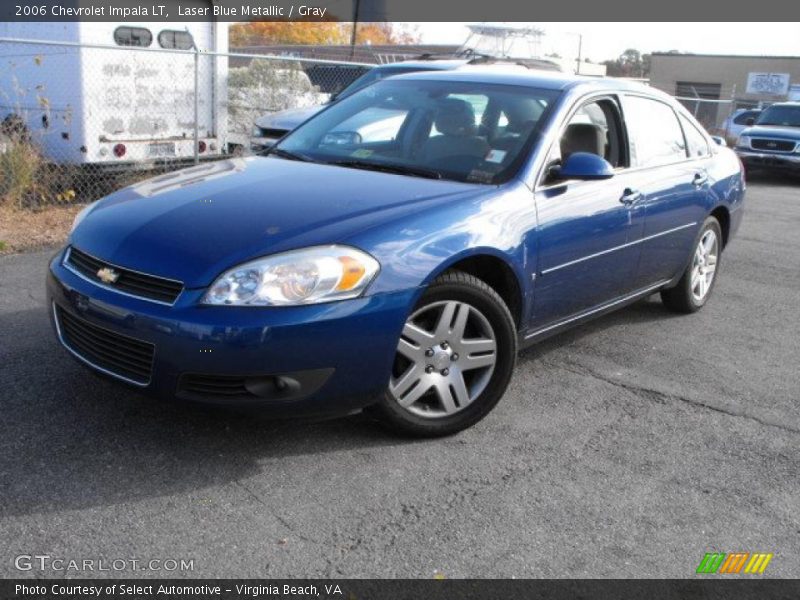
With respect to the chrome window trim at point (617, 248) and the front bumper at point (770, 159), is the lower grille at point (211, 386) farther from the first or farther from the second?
the front bumper at point (770, 159)

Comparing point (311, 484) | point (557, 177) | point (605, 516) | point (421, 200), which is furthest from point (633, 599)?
point (557, 177)

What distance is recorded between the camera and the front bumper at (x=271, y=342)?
3217 mm

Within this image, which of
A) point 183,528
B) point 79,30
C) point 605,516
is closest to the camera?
point 183,528

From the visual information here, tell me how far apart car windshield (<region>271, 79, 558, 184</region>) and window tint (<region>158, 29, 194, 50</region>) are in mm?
6079

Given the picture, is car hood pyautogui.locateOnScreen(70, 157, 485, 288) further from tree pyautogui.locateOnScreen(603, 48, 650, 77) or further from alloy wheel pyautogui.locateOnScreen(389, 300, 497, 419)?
tree pyautogui.locateOnScreen(603, 48, 650, 77)

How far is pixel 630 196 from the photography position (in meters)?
4.87

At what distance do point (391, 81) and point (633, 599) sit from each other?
11.2 feet

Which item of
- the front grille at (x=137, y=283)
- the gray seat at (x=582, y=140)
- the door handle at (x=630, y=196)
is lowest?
the front grille at (x=137, y=283)

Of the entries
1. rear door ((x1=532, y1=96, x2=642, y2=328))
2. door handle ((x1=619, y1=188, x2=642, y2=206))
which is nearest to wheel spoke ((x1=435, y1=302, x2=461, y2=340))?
rear door ((x1=532, y1=96, x2=642, y2=328))

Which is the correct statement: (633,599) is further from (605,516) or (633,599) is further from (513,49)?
(513,49)

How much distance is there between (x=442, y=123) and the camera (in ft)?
15.1

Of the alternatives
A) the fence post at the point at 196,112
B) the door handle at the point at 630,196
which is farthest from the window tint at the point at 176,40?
the door handle at the point at 630,196

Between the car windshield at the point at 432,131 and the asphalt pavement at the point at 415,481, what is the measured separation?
125 cm

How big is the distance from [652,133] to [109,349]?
3.58m
